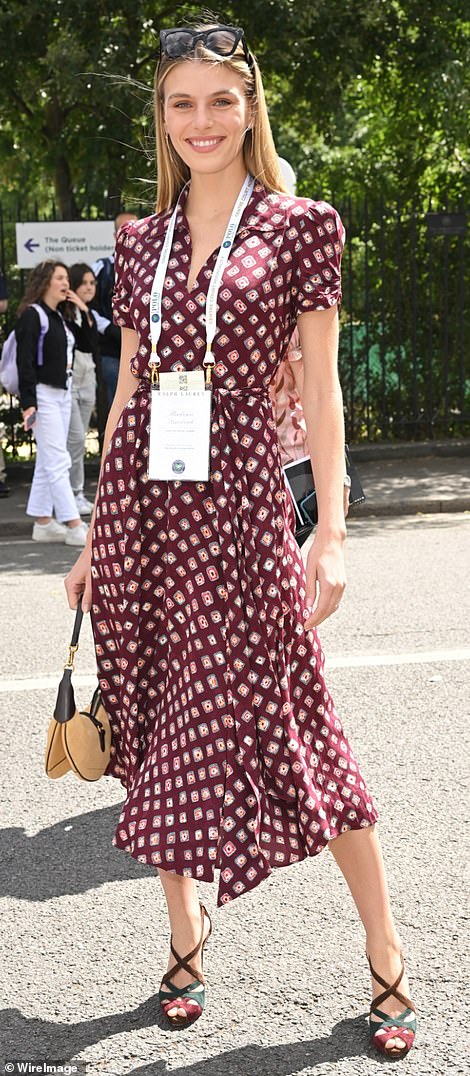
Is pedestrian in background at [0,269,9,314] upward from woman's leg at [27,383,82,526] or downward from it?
upward

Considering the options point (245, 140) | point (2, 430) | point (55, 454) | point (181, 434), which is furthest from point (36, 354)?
point (181, 434)

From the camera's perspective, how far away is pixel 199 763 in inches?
105

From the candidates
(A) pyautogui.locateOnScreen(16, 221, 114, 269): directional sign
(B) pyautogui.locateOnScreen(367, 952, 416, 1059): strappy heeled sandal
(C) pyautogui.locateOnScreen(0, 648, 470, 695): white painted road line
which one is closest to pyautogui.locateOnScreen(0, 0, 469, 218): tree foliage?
(A) pyautogui.locateOnScreen(16, 221, 114, 269): directional sign

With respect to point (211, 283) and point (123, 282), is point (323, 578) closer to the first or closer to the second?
point (211, 283)

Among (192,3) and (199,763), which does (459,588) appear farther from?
(192,3)

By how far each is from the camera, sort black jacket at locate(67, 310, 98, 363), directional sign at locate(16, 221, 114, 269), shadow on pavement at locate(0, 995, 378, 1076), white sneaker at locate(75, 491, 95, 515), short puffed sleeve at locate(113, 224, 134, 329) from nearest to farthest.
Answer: shadow on pavement at locate(0, 995, 378, 1076) → short puffed sleeve at locate(113, 224, 134, 329) → black jacket at locate(67, 310, 98, 363) → white sneaker at locate(75, 491, 95, 515) → directional sign at locate(16, 221, 114, 269)

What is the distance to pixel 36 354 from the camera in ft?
30.5

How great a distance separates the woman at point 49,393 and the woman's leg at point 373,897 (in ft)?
21.4

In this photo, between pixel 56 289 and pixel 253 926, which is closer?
pixel 253 926

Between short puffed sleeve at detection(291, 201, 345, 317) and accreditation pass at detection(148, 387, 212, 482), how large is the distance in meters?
0.26

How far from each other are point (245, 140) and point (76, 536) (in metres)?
6.63

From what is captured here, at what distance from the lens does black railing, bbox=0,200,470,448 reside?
12.9m

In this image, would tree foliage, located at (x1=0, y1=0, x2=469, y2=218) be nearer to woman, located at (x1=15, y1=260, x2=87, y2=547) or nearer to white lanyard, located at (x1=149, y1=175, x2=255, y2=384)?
woman, located at (x1=15, y1=260, x2=87, y2=547)

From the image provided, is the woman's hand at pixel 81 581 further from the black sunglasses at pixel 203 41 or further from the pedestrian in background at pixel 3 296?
the pedestrian in background at pixel 3 296
